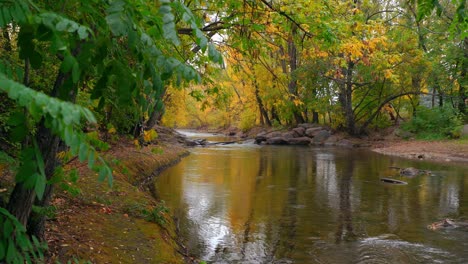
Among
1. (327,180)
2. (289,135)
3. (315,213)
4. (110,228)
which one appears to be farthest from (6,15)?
(289,135)

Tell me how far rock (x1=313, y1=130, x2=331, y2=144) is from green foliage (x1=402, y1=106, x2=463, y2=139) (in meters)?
6.76

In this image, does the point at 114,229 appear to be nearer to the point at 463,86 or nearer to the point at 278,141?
the point at 463,86

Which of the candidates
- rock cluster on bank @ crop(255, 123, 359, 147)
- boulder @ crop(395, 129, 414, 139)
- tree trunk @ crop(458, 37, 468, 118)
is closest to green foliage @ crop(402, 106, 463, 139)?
boulder @ crop(395, 129, 414, 139)

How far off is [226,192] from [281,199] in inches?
80.7

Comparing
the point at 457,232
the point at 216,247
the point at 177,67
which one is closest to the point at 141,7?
the point at 177,67

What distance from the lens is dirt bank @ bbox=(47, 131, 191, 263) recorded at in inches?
214

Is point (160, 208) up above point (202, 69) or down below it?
below

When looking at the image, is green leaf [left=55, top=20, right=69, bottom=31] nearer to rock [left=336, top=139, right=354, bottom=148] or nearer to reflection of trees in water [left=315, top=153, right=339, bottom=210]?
reflection of trees in water [left=315, top=153, right=339, bottom=210]

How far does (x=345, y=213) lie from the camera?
11133 millimetres

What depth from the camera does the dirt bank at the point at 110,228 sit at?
544 centimetres

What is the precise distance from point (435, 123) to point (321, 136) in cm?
985

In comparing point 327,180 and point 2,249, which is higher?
point 2,249

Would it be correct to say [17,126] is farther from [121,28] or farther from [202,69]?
[202,69]

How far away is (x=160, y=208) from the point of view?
8.87m
